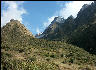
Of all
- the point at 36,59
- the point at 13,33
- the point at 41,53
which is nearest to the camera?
the point at 36,59

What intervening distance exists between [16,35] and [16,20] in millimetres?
16257

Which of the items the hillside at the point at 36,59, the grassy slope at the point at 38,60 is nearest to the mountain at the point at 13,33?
the hillside at the point at 36,59

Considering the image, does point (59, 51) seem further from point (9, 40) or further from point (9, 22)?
point (9, 22)

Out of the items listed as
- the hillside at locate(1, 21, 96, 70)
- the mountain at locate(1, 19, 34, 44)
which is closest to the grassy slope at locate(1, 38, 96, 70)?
the hillside at locate(1, 21, 96, 70)

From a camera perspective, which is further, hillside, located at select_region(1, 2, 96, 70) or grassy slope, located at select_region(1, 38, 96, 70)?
hillside, located at select_region(1, 2, 96, 70)

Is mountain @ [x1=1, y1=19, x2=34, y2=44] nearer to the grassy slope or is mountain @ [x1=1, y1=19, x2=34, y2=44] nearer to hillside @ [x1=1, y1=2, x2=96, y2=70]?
hillside @ [x1=1, y1=2, x2=96, y2=70]

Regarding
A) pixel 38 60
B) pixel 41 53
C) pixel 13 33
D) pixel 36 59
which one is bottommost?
pixel 38 60

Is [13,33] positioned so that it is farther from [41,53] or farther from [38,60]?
[38,60]

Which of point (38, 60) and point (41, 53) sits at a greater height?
point (41, 53)

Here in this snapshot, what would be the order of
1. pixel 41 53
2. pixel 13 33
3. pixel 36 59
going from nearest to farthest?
pixel 36 59 < pixel 41 53 < pixel 13 33

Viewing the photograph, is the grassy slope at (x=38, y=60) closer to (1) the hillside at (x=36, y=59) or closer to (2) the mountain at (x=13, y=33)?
(1) the hillside at (x=36, y=59)

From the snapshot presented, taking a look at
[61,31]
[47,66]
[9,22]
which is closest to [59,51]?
[47,66]

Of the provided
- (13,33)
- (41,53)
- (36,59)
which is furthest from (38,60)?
(13,33)

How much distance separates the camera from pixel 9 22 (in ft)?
246
